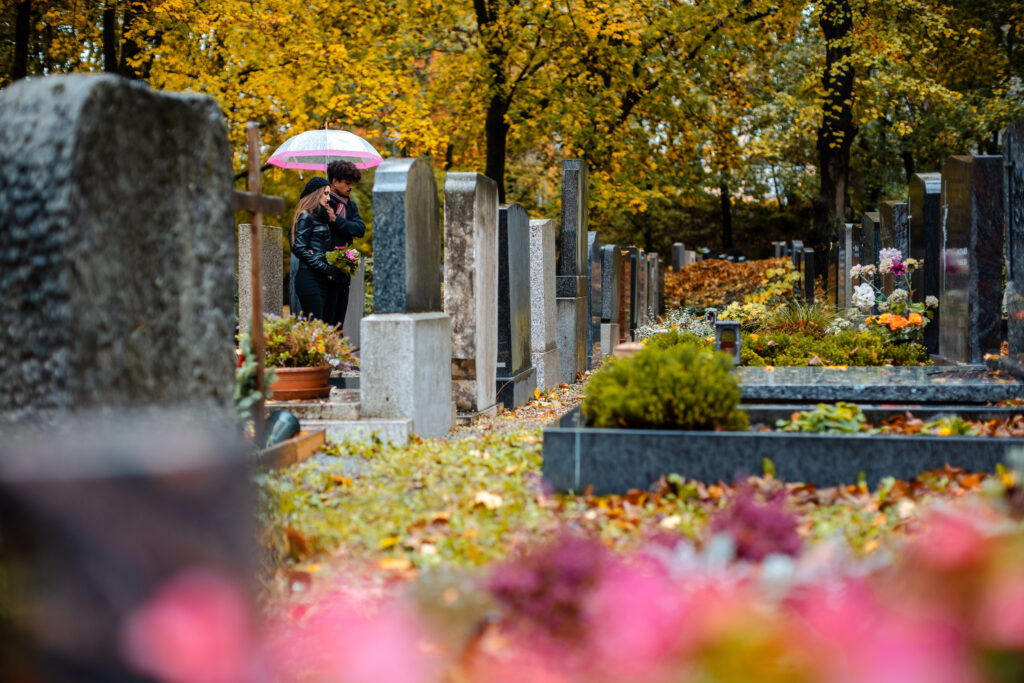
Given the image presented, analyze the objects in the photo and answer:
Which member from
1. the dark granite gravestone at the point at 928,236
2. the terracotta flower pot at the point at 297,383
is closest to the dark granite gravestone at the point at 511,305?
the terracotta flower pot at the point at 297,383

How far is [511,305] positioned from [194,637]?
8.10 meters

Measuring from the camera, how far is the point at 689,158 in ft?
71.7

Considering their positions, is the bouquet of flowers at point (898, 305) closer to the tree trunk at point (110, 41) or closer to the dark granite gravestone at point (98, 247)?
the dark granite gravestone at point (98, 247)

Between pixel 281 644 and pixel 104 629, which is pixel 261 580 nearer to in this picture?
pixel 281 644

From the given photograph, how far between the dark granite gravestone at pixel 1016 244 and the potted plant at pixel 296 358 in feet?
17.0

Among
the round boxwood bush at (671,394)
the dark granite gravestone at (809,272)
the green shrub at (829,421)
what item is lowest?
the green shrub at (829,421)

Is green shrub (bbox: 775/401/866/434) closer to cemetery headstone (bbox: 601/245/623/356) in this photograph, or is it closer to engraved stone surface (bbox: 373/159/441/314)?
engraved stone surface (bbox: 373/159/441/314)

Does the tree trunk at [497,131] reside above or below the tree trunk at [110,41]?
below

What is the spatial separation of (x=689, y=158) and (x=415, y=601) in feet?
65.9

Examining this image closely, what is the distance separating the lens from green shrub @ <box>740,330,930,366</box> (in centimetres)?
979

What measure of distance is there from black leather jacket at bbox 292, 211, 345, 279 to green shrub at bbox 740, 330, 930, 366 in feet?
14.4

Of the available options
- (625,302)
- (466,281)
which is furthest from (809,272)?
(466,281)

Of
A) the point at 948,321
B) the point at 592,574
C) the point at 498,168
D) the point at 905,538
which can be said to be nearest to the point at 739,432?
the point at 905,538

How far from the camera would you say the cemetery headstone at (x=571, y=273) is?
12750 mm
